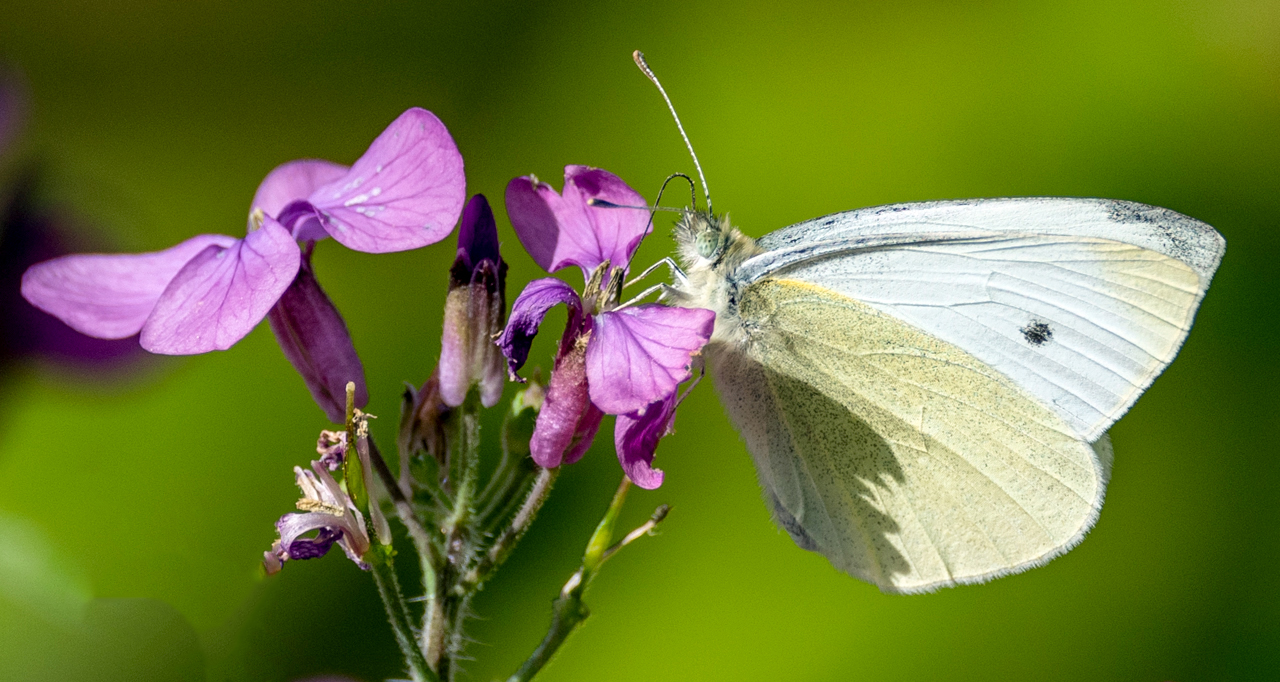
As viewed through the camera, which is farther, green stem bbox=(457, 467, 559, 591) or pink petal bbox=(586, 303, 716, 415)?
green stem bbox=(457, 467, 559, 591)

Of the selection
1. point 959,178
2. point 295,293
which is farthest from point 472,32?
point 295,293

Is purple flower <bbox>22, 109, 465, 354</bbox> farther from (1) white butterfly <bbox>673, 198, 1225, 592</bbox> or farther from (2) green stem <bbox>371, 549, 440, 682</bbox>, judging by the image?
(1) white butterfly <bbox>673, 198, 1225, 592</bbox>

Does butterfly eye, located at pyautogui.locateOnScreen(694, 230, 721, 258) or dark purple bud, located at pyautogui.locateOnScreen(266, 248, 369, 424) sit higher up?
butterfly eye, located at pyautogui.locateOnScreen(694, 230, 721, 258)

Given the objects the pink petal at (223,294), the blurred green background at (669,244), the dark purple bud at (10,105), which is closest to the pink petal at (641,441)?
the pink petal at (223,294)

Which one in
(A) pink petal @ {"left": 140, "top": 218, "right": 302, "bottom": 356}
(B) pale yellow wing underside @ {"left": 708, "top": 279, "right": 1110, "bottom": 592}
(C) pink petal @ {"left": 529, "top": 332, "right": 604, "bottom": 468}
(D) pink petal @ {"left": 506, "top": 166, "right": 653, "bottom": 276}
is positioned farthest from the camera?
(B) pale yellow wing underside @ {"left": 708, "top": 279, "right": 1110, "bottom": 592}

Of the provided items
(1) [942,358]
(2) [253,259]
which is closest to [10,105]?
(2) [253,259]

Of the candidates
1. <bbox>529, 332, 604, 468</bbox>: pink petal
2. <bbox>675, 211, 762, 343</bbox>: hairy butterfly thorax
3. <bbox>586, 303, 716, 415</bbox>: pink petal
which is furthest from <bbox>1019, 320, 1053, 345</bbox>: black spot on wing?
<bbox>529, 332, 604, 468</bbox>: pink petal

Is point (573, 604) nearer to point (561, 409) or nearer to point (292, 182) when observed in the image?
point (561, 409)
